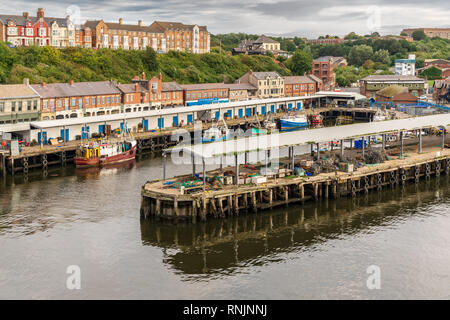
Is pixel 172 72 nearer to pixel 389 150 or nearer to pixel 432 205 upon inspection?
pixel 389 150

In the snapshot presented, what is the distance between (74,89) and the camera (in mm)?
88750

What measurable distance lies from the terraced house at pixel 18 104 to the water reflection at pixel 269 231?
36.6 m

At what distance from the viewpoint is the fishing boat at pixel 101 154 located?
70000 mm

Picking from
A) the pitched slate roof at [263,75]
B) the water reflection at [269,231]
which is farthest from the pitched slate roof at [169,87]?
the water reflection at [269,231]

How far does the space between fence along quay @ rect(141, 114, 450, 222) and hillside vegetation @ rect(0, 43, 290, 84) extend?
56747mm

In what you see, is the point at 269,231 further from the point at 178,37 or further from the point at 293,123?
the point at 178,37

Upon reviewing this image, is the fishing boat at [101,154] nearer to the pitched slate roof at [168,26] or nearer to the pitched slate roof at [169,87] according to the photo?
the pitched slate roof at [169,87]

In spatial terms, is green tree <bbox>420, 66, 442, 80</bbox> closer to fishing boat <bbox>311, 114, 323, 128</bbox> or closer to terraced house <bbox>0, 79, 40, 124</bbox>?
fishing boat <bbox>311, 114, 323, 128</bbox>

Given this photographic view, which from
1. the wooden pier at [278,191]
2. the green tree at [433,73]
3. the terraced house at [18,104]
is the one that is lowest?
the wooden pier at [278,191]

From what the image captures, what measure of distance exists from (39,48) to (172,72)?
101 ft

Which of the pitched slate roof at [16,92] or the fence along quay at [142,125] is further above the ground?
the pitched slate roof at [16,92]

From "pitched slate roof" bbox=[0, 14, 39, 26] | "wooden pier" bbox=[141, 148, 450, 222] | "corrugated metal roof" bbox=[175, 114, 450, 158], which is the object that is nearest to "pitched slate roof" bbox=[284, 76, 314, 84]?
"pitched slate roof" bbox=[0, 14, 39, 26]

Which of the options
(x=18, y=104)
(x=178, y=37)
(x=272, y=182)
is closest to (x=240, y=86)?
(x=178, y=37)

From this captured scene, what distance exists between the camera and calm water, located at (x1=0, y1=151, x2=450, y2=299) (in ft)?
121
